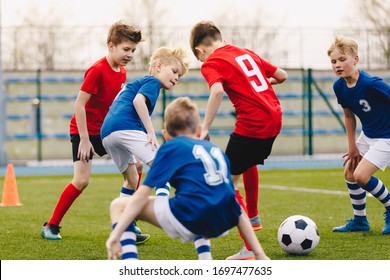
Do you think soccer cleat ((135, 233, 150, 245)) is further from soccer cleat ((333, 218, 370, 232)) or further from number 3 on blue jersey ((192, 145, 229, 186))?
number 3 on blue jersey ((192, 145, 229, 186))

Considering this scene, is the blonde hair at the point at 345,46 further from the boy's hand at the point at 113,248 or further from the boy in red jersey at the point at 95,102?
the boy's hand at the point at 113,248

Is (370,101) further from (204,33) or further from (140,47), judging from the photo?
(140,47)

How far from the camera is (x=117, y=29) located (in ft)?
24.0

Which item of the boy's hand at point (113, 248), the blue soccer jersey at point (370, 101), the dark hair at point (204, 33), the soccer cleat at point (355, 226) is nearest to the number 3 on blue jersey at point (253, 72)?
the dark hair at point (204, 33)

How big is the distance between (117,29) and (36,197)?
19.6ft

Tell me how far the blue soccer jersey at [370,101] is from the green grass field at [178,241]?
987mm

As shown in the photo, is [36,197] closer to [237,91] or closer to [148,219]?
[237,91]

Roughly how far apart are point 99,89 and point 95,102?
15 cm

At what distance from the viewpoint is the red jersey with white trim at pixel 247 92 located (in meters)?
6.49

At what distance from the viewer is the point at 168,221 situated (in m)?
5.04

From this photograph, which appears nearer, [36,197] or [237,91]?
[237,91]

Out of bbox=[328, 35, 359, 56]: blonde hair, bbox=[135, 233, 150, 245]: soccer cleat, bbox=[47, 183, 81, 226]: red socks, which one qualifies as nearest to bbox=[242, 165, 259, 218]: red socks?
bbox=[135, 233, 150, 245]: soccer cleat

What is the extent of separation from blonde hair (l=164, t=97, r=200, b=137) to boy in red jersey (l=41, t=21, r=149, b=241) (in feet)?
7.85

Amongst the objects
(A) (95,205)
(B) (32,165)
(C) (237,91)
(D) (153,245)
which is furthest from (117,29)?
(B) (32,165)
